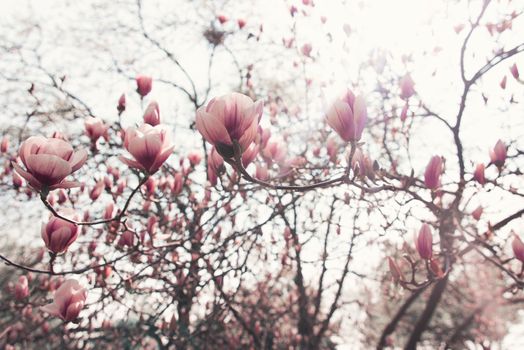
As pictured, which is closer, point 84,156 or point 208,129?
point 208,129

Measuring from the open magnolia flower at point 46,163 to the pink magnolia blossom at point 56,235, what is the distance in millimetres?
201

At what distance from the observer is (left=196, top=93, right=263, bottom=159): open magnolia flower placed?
0.81 metres

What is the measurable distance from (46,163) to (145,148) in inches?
8.6

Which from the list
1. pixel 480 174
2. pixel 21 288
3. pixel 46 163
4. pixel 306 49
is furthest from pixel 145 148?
pixel 306 49

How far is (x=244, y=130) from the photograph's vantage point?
0.84m

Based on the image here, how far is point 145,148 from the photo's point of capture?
1008 millimetres

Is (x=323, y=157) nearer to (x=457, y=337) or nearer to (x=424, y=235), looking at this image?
(x=424, y=235)

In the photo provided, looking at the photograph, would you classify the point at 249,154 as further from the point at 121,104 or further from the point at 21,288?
the point at 21,288

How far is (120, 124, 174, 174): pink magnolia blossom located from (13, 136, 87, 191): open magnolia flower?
0.42 ft

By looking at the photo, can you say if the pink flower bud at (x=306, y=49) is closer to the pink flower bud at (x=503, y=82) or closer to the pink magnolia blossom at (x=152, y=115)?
the pink flower bud at (x=503, y=82)

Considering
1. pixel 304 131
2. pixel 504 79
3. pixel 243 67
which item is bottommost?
pixel 504 79

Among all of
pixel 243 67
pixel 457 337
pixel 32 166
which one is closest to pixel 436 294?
pixel 457 337

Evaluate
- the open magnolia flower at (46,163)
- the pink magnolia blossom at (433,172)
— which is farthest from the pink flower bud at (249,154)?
the pink magnolia blossom at (433,172)

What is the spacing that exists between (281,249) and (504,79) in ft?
6.18
